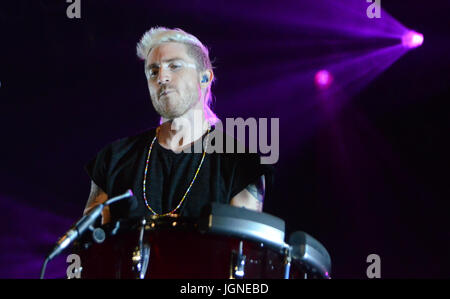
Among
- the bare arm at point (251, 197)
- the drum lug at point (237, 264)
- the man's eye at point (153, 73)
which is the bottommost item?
the drum lug at point (237, 264)

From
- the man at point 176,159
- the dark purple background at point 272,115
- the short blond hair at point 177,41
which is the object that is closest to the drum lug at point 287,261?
the man at point 176,159

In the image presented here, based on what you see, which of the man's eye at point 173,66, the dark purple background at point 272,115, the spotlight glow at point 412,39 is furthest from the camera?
the spotlight glow at point 412,39

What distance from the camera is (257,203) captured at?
299cm

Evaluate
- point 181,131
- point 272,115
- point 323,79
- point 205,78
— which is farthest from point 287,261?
point 323,79

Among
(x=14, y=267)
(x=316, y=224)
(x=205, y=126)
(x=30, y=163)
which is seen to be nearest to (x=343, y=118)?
(x=316, y=224)

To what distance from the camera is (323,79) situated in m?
4.79

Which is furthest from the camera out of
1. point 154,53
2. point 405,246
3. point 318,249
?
point 405,246

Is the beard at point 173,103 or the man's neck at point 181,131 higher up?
the beard at point 173,103

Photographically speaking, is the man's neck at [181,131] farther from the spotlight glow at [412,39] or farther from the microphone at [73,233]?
the spotlight glow at [412,39]

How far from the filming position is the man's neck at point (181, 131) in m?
3.28

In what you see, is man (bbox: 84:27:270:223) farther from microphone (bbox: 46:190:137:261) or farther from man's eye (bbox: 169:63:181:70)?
microphone (bbox: 46:190:137:261)

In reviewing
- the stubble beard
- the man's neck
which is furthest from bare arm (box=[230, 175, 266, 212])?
the stubble beard
